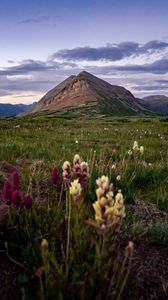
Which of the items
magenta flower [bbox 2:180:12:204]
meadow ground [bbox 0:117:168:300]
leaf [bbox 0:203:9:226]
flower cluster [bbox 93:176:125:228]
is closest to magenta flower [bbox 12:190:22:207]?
magenta flower [bbox 2:180:12:204]

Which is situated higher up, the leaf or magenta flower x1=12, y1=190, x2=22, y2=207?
magenta flower x1=12, y1=190, x2=22, y2=207

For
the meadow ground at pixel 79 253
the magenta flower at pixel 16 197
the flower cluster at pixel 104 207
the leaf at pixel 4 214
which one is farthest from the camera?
the leaf at pixel 4 214

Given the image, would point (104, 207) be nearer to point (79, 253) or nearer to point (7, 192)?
point (79, 253)

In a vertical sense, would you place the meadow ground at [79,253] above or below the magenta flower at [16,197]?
below

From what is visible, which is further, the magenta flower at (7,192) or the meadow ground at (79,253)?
the magenta flower at (7,192)

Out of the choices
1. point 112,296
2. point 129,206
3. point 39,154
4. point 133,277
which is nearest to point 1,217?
point 133,277

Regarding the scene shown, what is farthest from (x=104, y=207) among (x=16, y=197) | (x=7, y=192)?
(x=7, y=192)

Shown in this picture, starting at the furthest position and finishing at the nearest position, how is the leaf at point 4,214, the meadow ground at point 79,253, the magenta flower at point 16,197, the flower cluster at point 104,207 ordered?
the leaf at point 4,214, the magenta flower at point 16,197, the meadow ground at point 79,253, the flower cluster at point 104,207

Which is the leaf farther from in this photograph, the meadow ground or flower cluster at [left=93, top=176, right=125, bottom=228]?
flower cluster at [left=93, top=176, right=125, bottom=228]

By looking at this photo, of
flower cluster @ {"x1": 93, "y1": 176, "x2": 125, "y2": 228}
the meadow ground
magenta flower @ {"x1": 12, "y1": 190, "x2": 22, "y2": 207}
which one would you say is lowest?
the meadow ground

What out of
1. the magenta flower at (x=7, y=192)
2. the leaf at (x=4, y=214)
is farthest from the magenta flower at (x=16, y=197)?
the leaf at (x=4, y=214)

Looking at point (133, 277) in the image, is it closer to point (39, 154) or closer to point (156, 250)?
point (156, 250)

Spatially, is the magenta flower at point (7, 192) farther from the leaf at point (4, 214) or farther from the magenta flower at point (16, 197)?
the leaf at point (4, 214)

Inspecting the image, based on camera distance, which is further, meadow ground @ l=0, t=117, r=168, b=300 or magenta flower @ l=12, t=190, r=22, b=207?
magenta flower @ l=12, t=190, r=22, b=207
